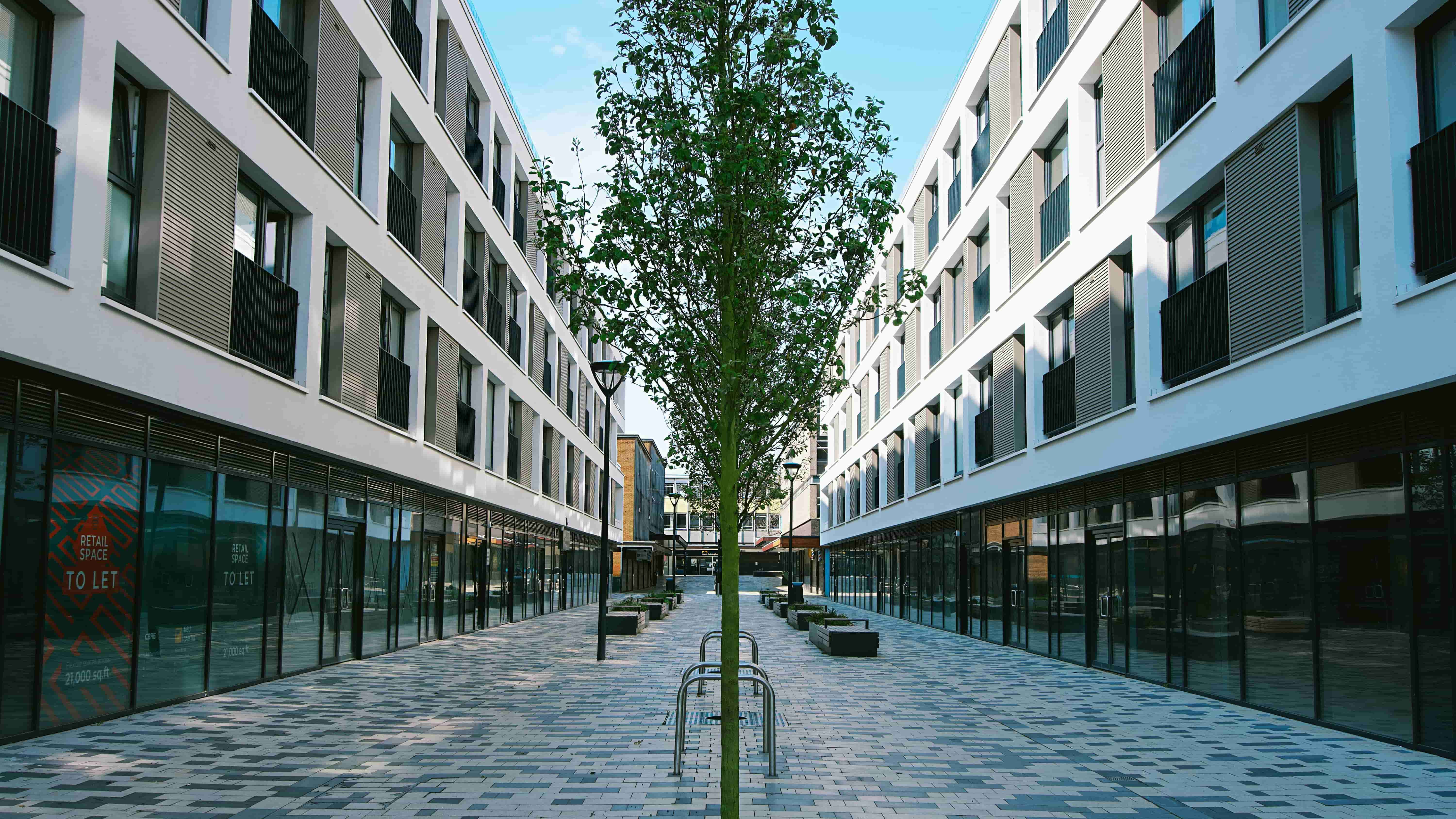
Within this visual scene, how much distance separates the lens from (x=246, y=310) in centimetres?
1312

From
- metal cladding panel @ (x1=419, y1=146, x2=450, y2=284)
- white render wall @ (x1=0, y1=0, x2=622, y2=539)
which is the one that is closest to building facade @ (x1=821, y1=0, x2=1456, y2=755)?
white render wall @ (x1=0, y1=0, x2=622, y2=539)

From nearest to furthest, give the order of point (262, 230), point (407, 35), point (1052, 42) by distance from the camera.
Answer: point (262, 230)
point (407, 35)
point (1052, 42)

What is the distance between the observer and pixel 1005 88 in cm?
2294

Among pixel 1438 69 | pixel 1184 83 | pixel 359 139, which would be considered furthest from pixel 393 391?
pixel 1438 69

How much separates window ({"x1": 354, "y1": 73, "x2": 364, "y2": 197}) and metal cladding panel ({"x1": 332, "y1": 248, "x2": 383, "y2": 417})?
1288 millimetres

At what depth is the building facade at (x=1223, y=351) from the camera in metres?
9.73

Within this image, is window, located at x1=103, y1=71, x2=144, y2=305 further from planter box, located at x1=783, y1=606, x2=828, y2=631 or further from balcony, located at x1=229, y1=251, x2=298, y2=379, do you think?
planter box, located at x1=783, y1=606, x2=828, y2=631

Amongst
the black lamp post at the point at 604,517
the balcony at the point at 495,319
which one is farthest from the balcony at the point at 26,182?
the balcony at the point at 495,319

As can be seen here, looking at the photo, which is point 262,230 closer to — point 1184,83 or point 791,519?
point 1184,83

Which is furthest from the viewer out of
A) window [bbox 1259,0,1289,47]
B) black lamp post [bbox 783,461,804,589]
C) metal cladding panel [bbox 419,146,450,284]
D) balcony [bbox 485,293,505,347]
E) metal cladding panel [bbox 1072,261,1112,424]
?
black lamp post [bbox 783,461,804,589]

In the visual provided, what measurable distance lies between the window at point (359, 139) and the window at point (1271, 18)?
42.3 ft

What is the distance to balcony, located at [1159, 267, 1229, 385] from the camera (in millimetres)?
13250

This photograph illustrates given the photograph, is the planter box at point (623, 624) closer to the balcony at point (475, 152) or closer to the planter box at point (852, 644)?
the planter box at point (852, 644)

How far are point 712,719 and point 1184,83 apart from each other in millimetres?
10431
